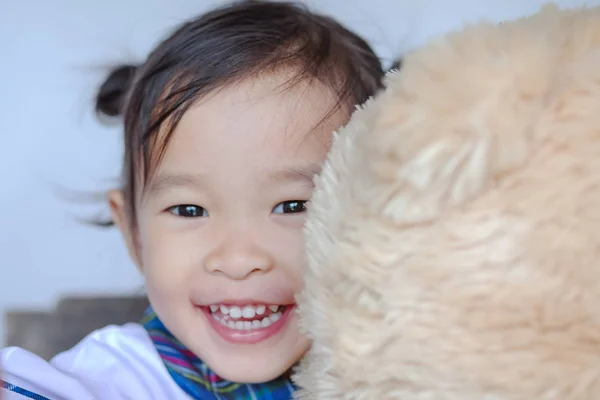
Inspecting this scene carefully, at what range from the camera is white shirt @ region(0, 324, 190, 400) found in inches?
23.7

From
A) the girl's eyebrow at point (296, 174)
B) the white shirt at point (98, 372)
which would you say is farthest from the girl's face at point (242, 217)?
the white shirt at point (98, 372)

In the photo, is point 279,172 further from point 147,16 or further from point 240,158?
point 147,16

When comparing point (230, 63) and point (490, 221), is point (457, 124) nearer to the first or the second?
point (490, 221)

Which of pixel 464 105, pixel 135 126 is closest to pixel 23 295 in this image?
pixel 135 126

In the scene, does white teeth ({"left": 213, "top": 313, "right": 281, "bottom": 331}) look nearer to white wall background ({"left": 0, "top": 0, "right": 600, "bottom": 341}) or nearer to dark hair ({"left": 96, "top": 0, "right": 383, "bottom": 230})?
dark hair ({"left": 96, "top": 0, "right": 383, "bottom": 230})

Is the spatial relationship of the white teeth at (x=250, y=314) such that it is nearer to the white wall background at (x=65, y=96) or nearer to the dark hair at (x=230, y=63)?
the dark hair at (x=230, y=63)

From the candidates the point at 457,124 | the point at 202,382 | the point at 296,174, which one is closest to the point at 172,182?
the point at 296,174

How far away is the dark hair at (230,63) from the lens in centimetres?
63

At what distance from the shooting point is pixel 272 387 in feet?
2.28

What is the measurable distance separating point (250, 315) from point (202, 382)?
14 cm

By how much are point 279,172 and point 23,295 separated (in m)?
0.69

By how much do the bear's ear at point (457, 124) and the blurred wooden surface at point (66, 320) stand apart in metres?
0.86

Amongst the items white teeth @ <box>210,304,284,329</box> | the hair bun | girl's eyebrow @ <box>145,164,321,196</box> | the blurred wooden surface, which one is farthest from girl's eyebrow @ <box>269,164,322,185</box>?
the blurred wooden surface

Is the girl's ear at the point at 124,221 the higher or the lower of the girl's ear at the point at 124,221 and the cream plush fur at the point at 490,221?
the lower
